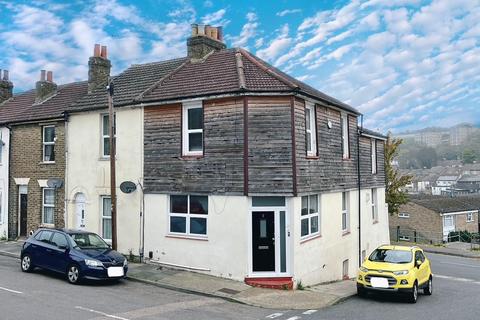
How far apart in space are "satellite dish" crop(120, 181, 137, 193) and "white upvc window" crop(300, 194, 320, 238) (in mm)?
6116

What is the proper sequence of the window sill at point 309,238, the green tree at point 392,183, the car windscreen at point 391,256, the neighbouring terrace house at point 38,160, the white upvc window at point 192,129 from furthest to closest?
the green tree at point 392,183 < the neighbouring terrace house at point 38,160 < the white upvc window at point 192,129 < the window sill at point 309,238 < the car windscreen at point 391,256

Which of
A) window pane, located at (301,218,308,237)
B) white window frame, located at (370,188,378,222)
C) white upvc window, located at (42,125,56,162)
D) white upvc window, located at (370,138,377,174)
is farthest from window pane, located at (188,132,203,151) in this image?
white window frame, located at (370,188,378,222)

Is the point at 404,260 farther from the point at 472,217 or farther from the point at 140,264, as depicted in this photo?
the point at 472,217

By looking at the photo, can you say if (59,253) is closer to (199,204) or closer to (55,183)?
(199,204)

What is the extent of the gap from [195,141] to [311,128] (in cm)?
414

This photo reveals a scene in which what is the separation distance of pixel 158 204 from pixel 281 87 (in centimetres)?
594

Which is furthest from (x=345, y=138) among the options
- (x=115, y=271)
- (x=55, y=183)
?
(x=55, y=183)

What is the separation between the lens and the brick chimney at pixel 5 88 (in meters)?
25.9

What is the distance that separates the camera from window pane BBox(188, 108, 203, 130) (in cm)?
1531

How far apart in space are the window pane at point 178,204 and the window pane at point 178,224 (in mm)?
275

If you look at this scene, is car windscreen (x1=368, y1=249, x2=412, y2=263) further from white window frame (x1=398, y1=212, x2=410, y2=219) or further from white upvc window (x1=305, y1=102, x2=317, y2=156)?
white window frame (x1=398, y1=212, x2=410, y2=219)

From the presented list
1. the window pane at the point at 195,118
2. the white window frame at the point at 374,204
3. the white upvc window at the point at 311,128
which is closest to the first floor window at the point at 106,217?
the window pane at the point at 195,118

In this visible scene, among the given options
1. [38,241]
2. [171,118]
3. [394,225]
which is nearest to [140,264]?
[38,241]

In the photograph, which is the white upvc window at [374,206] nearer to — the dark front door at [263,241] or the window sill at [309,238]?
the window sill at [309,238]
